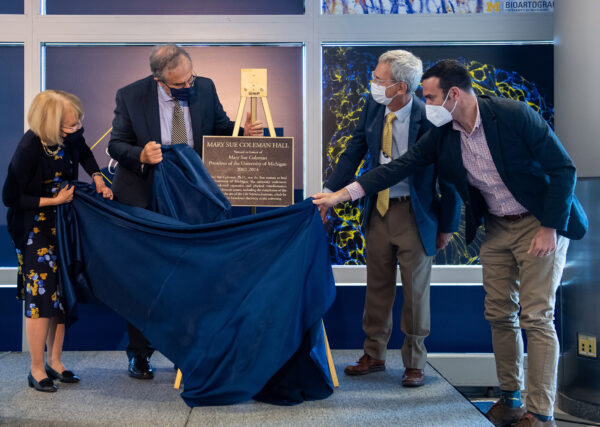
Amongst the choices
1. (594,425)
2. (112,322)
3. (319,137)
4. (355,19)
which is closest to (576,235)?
(594,425)

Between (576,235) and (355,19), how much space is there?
209cm

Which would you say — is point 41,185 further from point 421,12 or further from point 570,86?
point 570,86

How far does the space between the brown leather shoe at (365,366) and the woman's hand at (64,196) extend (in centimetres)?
176

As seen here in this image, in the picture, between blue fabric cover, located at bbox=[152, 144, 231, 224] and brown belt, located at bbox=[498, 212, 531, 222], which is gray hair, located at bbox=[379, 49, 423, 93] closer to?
brown belt, located at bbox=[498, 212, 531, 222]

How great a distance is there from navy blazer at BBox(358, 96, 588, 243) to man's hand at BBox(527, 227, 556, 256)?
3 cm

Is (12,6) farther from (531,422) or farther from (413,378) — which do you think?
(531,422)

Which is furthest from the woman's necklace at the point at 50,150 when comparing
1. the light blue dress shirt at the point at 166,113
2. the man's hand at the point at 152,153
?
the light blue dress shirt at the point at 166,113

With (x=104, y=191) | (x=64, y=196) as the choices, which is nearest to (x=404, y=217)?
(x=104, y=191)

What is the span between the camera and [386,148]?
3.03m

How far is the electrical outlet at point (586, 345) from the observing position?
288cm

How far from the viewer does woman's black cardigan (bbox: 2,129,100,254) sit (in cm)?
279

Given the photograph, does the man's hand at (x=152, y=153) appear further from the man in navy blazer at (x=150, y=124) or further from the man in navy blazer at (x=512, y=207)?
the man in navy blazer at (x=512, y=207)

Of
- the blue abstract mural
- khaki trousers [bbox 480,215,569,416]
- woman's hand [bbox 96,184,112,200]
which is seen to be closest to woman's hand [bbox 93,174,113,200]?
woman's hand [bbox 96,184,112,200]

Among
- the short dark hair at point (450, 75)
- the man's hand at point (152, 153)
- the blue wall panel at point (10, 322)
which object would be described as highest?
the short dark hair at point (450, 75)
